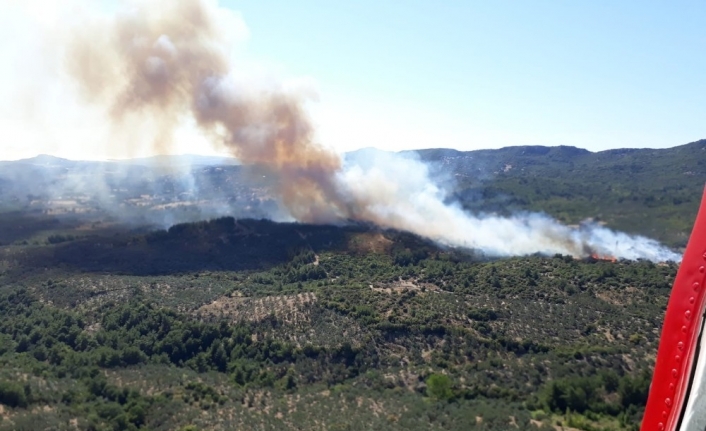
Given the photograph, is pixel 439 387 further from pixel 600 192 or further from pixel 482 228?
pixel 600 192

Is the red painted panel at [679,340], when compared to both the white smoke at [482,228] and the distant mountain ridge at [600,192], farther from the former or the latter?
the distant mountain ridge at [600,192]

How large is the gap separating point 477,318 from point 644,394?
20.7 metres

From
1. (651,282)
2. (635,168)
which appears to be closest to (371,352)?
(651,282)

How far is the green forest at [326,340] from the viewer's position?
129 ft

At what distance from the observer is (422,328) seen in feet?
187

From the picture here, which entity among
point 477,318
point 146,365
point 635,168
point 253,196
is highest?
point 635,168

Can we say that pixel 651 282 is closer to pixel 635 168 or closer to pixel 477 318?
pixel 477 318

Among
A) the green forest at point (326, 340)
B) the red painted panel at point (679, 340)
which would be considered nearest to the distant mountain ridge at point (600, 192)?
the green forest at point (326, 340)

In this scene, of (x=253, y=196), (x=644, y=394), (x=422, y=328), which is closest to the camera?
(x=644, y=394)

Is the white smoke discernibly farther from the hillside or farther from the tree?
the tree

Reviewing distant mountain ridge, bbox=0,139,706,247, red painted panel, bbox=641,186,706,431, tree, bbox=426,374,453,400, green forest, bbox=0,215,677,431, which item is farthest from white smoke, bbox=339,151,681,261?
red painted panel, bbox=641,186,706,431

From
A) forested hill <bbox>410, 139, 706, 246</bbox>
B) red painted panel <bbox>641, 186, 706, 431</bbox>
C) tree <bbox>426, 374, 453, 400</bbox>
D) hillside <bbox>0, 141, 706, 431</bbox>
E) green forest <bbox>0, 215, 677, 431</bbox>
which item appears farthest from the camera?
forested hill <bbox>410, 139, 706, 246</bbox>

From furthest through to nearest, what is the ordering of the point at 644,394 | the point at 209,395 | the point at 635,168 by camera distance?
the point at 635,168 → the point at 209,395 → the point at 644,394

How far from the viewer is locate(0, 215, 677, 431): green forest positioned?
3928 centimetres
